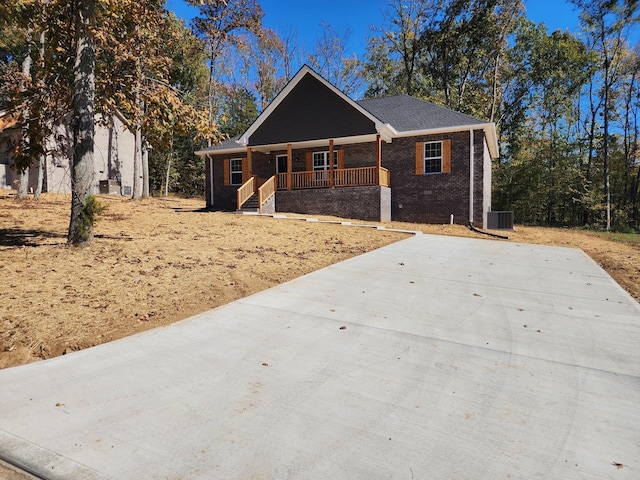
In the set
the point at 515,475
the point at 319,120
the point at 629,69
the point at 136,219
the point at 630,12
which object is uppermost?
the point at 630,12

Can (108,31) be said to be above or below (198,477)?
above

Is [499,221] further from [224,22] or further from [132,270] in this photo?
[224,22]

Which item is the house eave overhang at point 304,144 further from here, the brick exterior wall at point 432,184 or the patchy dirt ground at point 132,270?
the patchy dirt ground at point 132,270

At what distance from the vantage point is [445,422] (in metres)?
2.37

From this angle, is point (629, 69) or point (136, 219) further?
point (629, 69)

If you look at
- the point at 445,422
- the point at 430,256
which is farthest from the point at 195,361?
the point at 430,256

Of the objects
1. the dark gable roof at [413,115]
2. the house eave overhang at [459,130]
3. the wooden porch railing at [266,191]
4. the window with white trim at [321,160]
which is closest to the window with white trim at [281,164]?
the window with white trim at [321,160]

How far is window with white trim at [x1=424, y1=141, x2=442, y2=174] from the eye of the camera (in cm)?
1620

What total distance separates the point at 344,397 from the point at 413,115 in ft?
57.1

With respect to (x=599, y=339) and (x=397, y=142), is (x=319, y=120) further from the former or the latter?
(x=599, y=339)

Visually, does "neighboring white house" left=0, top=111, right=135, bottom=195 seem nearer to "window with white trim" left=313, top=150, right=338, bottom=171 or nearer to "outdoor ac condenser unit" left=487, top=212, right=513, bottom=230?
"window with white trim" left=313, top=150, right=338, bottom=171

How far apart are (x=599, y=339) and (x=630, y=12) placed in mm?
27453

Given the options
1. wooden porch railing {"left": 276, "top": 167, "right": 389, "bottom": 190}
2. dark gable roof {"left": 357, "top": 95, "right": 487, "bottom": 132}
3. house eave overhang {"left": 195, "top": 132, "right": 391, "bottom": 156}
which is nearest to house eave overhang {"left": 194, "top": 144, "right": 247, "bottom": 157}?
house eave overhang {"left": 195, "top": 132, "right": 391, "bottom": 156}

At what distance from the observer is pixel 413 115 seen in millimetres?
17781
